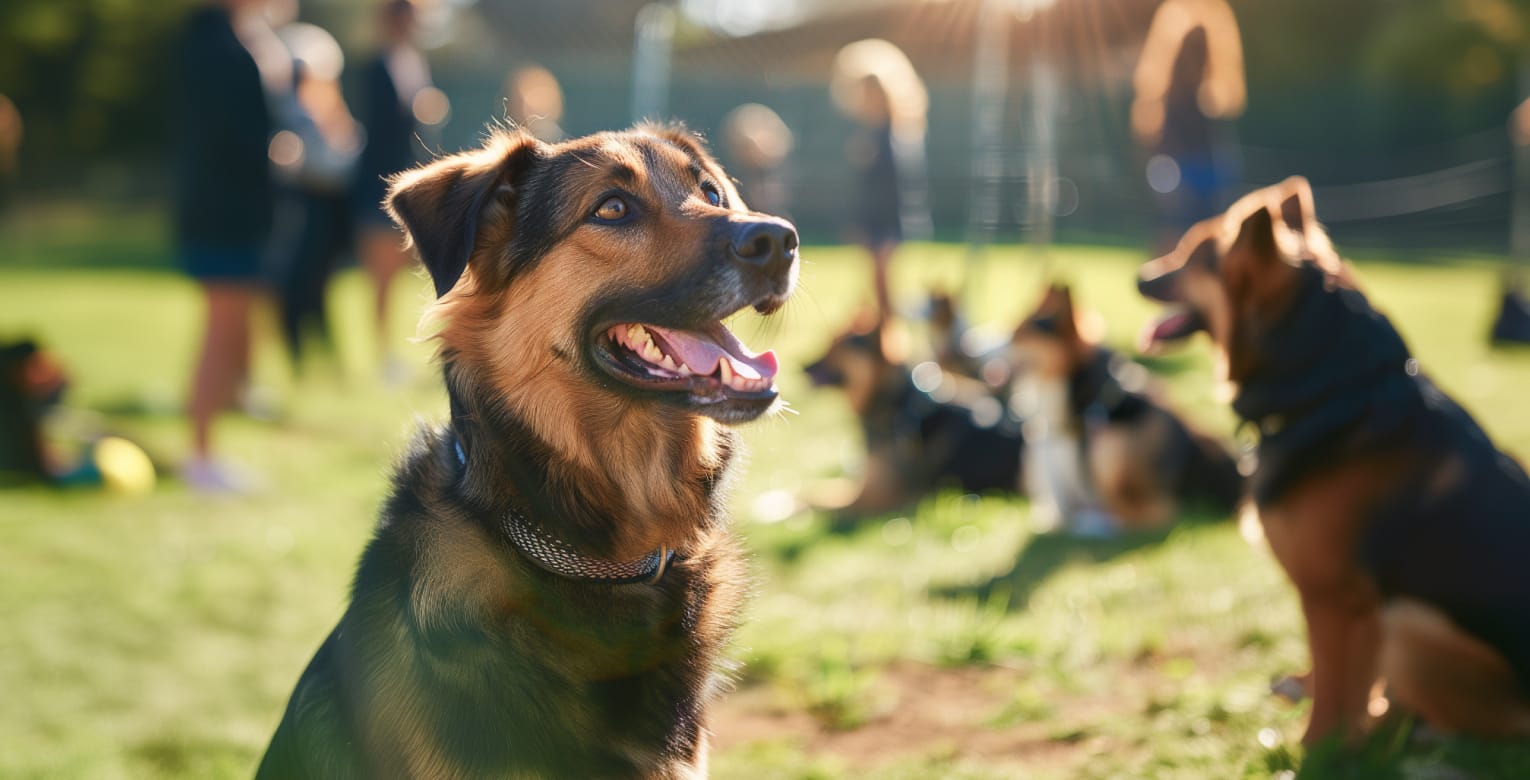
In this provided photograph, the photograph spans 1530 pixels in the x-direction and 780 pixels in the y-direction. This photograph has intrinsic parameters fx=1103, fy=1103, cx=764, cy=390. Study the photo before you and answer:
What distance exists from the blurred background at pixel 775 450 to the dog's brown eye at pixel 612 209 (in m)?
0.54

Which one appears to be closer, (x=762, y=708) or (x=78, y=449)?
(x=762, y=708)

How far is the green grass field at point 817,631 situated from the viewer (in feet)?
12.7

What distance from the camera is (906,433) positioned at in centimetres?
783

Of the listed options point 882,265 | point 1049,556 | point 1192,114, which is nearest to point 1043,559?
point 1049,556

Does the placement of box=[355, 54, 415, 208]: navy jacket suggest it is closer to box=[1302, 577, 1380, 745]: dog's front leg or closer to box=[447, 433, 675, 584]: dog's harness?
box=[447, 433, 675, 584]: dog's harness

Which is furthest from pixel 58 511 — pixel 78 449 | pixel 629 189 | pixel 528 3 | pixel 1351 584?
pixel 528 3

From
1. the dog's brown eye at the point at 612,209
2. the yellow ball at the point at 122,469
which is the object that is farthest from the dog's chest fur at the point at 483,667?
the yellow ball at the point at 122,469

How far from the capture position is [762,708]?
15.1ft

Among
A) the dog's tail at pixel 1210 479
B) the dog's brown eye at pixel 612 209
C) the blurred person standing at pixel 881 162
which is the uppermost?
the blurred person standing at pixel 881 162

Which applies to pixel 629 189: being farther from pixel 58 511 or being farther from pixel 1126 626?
pixel 58 511

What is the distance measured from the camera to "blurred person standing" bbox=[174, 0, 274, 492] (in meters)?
6.64

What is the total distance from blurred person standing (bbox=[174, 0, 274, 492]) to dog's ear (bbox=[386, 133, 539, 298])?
15.0 ft

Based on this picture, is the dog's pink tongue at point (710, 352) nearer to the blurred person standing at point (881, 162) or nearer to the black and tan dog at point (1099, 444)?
the black and tan dog at point (1099, 444)

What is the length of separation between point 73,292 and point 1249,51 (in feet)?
87.4
